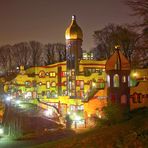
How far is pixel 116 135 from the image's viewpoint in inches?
706

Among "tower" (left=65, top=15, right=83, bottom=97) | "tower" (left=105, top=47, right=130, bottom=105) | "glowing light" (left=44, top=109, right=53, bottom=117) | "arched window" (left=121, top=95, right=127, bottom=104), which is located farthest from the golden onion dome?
"arched window" (left=121, top=95, right=127, bottom=104)

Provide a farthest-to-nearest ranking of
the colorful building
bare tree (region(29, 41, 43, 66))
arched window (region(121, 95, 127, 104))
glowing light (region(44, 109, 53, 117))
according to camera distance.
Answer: bare tree (region(29, 41, 43, 66)) < glowing light (region(44, 109, 53, 117)) < arched window (region(121, 95, 127, 104)) < the colorful building

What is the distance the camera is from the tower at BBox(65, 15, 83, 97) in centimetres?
5694

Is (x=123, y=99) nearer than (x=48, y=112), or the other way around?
(x=123, y=99)

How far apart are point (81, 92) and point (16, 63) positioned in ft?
104

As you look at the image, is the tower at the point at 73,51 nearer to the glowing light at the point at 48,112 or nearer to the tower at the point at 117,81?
the glowing light at the point at 48,112

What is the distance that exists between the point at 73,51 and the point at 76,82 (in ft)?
14.6

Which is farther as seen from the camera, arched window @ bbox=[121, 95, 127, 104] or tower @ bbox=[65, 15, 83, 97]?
tower @ bbox=[65, 15, 83, 97]

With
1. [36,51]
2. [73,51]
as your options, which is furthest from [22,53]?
[73,51]

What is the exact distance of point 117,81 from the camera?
45438mm

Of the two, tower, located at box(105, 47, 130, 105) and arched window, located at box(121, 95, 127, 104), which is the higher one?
tower, located at box(105, 47, 130, 105)

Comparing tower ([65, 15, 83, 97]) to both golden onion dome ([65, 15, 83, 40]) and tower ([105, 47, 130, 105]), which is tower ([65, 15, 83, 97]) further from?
tower ([105, 47, 130, 105])

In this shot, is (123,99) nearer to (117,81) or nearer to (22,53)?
(117,81)

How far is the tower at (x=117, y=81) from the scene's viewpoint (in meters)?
44.8
